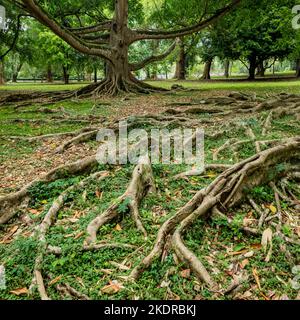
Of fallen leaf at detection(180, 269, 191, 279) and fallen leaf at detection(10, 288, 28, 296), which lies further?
fallen leaf at detection(180, 269, 191, 279)

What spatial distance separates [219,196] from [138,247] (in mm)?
1162

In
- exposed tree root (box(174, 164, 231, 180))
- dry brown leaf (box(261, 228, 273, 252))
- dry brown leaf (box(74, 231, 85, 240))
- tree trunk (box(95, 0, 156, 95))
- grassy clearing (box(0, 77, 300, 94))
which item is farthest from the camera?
grassy clearing (box(0, 77, 300, 94))

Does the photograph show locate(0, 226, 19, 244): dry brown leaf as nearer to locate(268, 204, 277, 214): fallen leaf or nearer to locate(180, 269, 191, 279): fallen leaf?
locate(180, 269, 191, 279): fallen leaf

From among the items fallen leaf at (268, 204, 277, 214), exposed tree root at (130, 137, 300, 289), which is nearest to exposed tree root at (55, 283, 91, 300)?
exposed tree root at (130, 137, 300, 289)

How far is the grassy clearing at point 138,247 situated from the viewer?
9.09 feet

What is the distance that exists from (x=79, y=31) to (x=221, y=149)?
11.6 meters

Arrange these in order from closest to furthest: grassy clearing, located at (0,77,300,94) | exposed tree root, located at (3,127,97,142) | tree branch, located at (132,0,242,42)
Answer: exposed tree root, located at (3,127,97,142), tree branch, located at (132,0,242,42), grassy clearing, located at (0,77,300,94)

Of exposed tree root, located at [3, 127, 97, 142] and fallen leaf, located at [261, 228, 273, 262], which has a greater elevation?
exposed tree root, located at [3, 127, 97, 142]

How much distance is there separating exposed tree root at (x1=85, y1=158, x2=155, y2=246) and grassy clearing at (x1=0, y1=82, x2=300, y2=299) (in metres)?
0.08

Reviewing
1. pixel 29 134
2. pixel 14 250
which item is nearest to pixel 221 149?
pixel 14 250

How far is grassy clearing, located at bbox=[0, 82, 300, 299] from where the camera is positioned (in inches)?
109

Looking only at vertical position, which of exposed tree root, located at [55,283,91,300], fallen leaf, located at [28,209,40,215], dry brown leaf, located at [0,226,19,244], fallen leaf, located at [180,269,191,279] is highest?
fallen leaf, located at [28,209,40,215]
